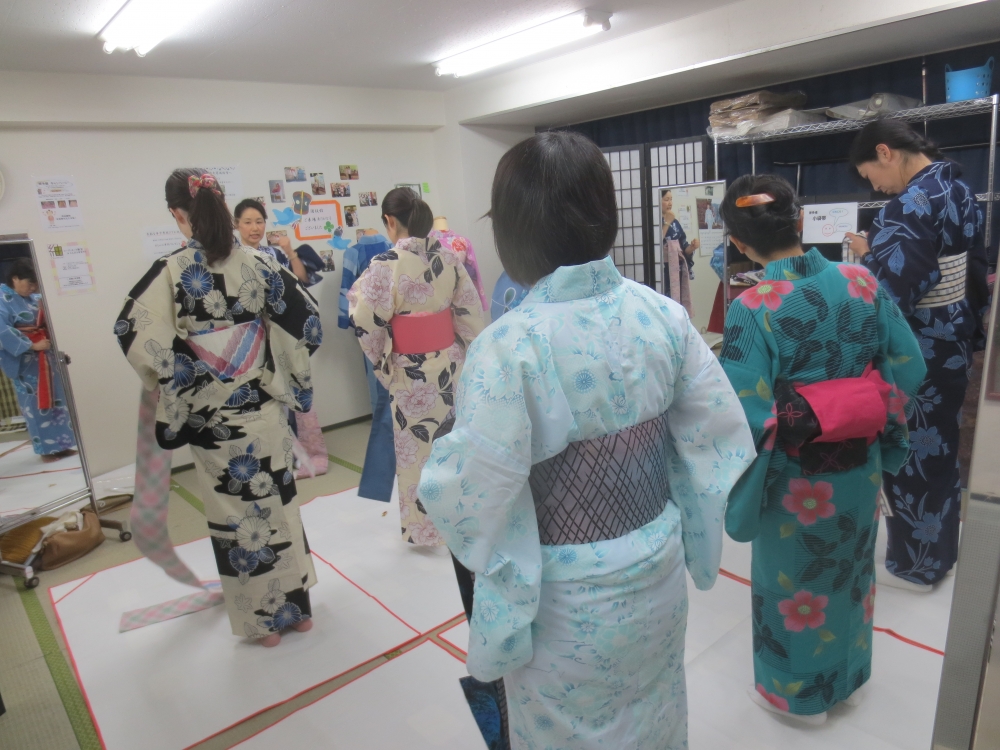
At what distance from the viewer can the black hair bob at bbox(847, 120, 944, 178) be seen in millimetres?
2252

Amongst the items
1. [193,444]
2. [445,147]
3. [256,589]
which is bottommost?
[256,589]

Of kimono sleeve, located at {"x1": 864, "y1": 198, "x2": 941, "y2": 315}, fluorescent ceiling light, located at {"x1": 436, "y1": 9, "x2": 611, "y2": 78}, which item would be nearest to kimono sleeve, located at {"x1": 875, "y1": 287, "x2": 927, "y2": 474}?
kimono sleeve, located at {"x1": 864, "y1": 198, "x2": 941, "y2": 315}

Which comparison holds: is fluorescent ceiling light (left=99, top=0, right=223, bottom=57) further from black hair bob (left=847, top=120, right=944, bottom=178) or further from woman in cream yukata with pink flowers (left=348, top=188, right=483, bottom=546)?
black hair bob (left=847, top=120, right=944, bottom=178)

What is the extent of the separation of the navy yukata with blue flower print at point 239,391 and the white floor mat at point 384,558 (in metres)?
0.37

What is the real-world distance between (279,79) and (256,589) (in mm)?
3088

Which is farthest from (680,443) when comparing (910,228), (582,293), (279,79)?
(279,79)

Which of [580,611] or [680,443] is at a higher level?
[680,443]

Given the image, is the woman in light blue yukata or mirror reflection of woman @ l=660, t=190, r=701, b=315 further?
mirror reflection of woman @ l=660, t=190, r=701, b=315

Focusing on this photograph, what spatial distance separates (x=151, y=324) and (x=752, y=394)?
5.63ft

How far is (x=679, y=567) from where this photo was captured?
122 centimetres

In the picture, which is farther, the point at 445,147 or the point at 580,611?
the point at 445,147

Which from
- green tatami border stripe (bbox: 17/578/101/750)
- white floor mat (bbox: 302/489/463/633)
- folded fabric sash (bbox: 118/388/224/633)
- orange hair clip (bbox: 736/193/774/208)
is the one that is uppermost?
orange hair clip (bbox: 736/193/774/208)

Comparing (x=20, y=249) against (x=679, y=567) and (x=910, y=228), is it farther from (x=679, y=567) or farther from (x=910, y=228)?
(x=910, y=228)

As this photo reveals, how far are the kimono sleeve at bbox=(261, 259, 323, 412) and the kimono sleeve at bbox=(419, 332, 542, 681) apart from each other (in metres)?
1.39
